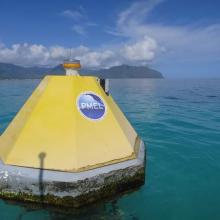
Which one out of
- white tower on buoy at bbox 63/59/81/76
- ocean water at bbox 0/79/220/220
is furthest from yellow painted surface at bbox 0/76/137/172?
ocean water at bbox 0/79/220/220

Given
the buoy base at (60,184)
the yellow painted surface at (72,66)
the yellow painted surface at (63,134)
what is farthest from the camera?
the yellow painted surface at (72,66)

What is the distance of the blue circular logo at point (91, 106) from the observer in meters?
6.08

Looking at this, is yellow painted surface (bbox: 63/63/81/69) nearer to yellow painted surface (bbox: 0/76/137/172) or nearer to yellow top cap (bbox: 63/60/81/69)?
yellow top cap (bbox: 63/60/81/69)

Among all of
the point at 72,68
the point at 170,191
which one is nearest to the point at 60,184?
the point at 72,68

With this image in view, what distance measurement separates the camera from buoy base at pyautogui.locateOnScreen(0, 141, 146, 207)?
5.24 m

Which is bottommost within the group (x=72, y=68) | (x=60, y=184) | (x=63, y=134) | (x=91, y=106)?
(x=60, y=184)

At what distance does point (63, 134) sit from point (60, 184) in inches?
39.9

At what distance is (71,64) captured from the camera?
21.5 ft

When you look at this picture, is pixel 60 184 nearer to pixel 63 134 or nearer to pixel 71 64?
pixel 63 134

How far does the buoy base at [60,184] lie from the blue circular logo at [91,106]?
1183 mm

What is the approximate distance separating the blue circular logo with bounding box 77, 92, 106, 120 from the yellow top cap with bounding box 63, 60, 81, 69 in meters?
0.73

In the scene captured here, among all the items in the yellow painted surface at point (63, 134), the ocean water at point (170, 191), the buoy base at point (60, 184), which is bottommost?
the ocean water at point (170, 191)

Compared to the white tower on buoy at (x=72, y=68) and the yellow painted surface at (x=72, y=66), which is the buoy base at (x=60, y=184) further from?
Answer: the yellow painted surface at (x=72, y=66)

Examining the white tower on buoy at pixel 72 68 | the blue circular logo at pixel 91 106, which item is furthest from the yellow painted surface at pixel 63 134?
the white tower on buoy at pixel 72 68
